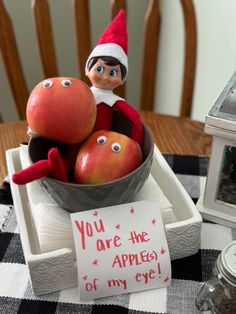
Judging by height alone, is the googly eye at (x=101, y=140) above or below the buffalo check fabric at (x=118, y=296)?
above

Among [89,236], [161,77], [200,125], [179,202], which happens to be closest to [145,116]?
[200,125]

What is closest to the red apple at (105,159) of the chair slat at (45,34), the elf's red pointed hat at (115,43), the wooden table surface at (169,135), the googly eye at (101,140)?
the googly eye at (101,140)

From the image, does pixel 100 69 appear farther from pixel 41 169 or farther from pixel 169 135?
pixel 169 135

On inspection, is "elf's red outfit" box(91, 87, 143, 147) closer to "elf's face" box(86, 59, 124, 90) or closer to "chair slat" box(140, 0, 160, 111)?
"elf's face" box(86, 59, 124, 90)

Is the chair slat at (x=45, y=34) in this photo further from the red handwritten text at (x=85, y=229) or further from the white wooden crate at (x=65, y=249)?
the red handwritten text at (x=85, y=229)

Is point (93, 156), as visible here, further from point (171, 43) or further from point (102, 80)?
point (171, 43)
